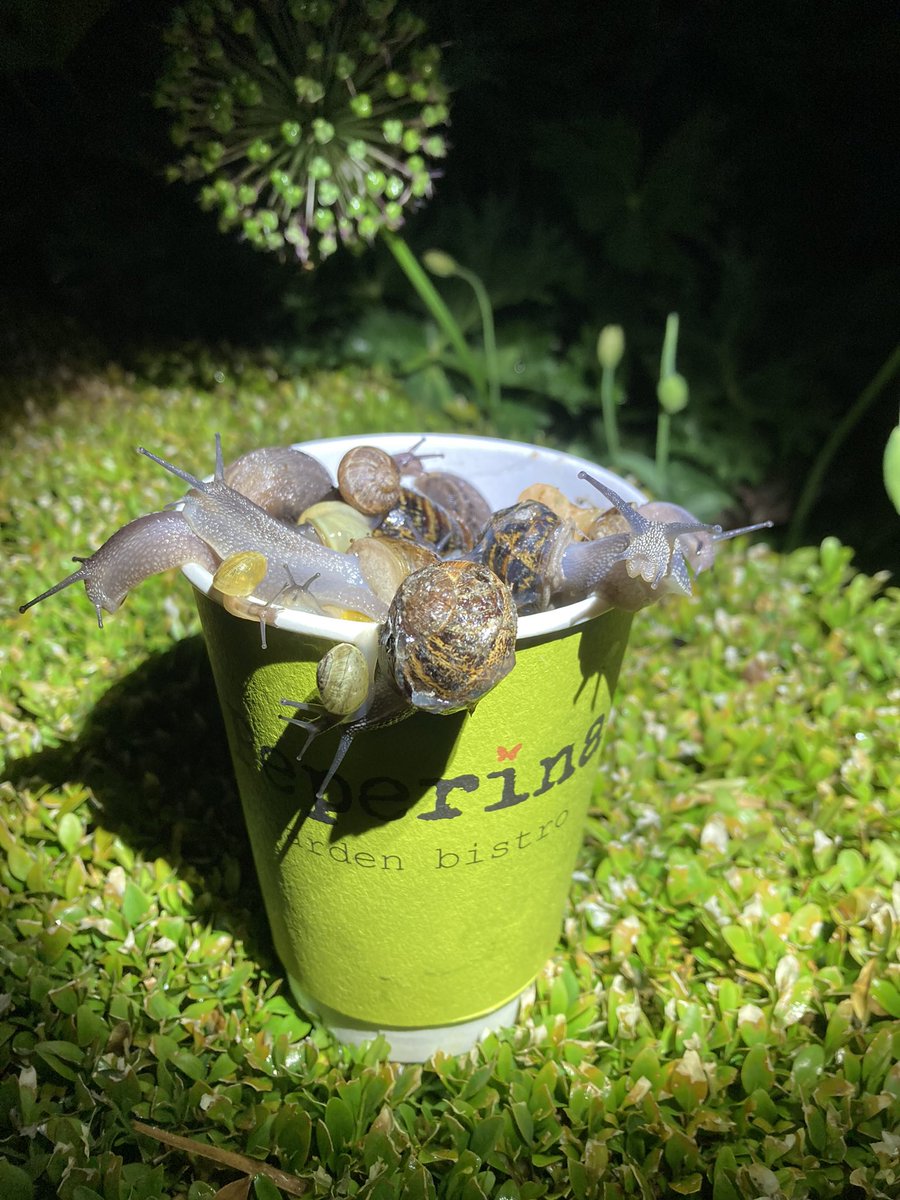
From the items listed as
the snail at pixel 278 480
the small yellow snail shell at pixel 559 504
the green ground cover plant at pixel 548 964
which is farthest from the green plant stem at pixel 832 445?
the snail at pixel 278 480

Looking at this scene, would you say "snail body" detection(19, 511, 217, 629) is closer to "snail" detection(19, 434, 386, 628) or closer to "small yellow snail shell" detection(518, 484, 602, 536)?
"snail" detection(19, 434, 386, 628)

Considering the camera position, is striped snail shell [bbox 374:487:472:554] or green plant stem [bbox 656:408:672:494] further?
green plant stem [bbox 656:408:672:494]

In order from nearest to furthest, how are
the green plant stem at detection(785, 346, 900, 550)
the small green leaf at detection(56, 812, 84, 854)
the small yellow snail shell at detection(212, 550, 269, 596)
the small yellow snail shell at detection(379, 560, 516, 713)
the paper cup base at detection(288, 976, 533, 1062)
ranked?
the small yellow snail shell at detection(379, 560, 516, 713) → the small yellow snail shell at detection(212, 550, 269, 596) → the paper cup base at detection(288, 976, 533, 1062) → the small green leaf at detection(56, 812, 84, 854) → the green plant stem at detection(785, 346, 900, 550)

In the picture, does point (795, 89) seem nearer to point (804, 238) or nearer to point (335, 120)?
point (804, 238)

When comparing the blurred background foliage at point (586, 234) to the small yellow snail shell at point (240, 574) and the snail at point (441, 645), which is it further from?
the snail at point (441, 645)

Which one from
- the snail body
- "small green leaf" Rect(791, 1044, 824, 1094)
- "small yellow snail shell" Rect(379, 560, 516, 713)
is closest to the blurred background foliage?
the snail body

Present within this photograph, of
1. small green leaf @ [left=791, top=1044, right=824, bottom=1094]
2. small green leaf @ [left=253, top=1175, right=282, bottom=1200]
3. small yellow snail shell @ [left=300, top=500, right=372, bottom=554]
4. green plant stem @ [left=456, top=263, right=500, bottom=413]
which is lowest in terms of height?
small green leaf @ [left=791, top=1044, right=824, bottom=1094]

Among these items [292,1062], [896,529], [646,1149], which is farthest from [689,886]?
[896,529]
